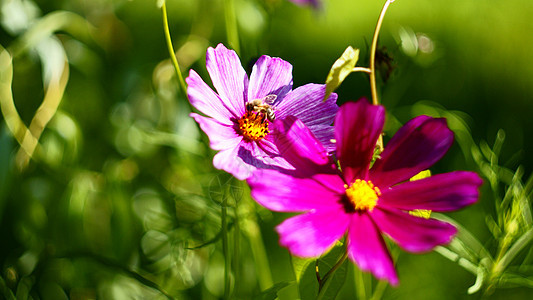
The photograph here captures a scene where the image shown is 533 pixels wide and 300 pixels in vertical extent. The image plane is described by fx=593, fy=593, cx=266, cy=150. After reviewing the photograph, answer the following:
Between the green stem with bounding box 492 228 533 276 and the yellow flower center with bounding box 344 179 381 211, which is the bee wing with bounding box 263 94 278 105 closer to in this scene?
the yellow flower center with bounding box 344 179 381 211

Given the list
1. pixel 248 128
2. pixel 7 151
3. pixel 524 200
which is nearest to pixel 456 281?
pixel 524 200

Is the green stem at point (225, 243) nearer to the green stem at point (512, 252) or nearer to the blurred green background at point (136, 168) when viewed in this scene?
the blurred green background at point (136, 168)

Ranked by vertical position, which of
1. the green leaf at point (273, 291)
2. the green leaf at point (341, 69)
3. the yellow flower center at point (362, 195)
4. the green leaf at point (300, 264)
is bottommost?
the green leaf at point (273, 291)

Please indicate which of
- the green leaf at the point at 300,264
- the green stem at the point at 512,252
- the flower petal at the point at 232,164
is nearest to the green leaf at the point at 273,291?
the green leaf at the point at 300,264

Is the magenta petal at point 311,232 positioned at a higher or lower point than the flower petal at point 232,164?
lower

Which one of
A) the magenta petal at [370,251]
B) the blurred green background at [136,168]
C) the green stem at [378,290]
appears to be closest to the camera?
the magenta petal at [370,251]

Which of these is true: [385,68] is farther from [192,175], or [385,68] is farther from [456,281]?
[456,281]

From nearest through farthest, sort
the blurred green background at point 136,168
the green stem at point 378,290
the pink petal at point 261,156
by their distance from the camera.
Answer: the pink petal at point 261,156 < the green stem at point 378,290 < the blurred green background at point 136,168

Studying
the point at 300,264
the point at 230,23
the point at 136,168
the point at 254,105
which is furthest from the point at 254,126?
the point at 136,168

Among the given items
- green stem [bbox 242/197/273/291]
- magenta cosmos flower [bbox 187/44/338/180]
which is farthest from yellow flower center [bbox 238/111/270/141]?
green stem [bbox 242/197/273/291]
